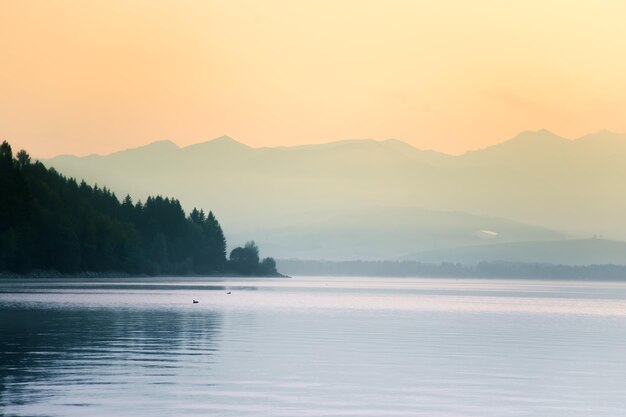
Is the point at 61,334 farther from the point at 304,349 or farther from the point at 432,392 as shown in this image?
the point at 432,392

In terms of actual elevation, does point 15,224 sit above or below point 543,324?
above

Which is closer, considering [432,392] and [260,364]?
[432,392]

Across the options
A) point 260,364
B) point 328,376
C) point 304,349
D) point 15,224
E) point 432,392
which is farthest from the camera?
point 15,224

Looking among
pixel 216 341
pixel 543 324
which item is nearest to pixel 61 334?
pixel 216 341

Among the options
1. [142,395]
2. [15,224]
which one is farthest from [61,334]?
[15,224]

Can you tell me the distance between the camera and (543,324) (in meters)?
91.7

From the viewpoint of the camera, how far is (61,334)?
208 ft

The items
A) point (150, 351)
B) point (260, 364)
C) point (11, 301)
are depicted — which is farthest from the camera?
point (11, 301)

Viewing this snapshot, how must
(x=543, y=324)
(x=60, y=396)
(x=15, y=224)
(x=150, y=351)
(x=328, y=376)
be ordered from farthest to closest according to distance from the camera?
(x=15, y=224)
(x=543, y=324)
(x=150, y=351)
(x=328, y=376)
(x=60, y=396)

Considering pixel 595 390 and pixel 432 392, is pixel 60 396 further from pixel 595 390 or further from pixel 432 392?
pixel 595 390

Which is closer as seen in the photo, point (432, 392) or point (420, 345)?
point (432, 392)

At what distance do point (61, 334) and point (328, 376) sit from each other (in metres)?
23.8

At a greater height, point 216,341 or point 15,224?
point 15,224

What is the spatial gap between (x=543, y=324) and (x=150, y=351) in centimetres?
4610
